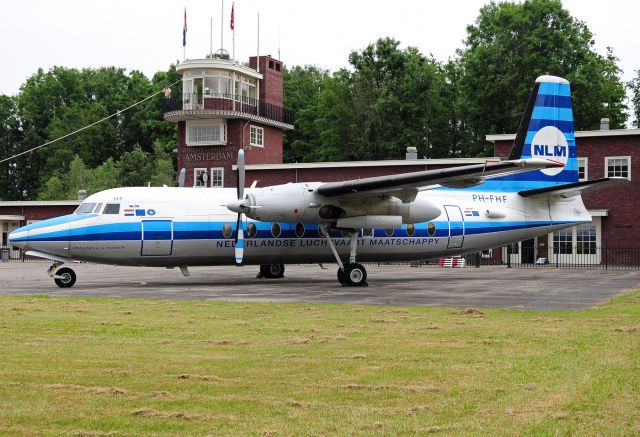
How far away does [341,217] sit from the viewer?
2362 cm

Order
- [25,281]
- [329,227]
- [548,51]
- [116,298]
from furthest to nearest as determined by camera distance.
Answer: [548,51]
[25,281]
[329,227]
[116,298]

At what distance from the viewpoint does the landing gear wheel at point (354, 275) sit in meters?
23.5

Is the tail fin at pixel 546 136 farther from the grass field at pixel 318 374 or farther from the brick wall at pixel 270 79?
the brick wall at pixel 270 79

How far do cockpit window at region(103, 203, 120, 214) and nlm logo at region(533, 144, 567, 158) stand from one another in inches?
572

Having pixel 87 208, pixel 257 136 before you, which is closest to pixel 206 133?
pixel 257 136

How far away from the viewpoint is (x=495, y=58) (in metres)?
62.4

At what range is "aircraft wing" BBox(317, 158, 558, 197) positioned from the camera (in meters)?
20.3

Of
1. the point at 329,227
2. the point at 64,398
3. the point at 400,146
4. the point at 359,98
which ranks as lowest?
the point at 64,398

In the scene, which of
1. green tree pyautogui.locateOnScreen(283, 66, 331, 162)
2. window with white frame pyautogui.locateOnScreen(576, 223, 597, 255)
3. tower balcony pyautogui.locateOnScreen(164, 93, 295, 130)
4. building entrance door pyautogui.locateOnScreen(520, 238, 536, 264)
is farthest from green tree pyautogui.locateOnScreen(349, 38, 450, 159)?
window with white frame pyautogui.locateOnScreen(576, 223, 597, 255)

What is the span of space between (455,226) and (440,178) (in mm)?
5145

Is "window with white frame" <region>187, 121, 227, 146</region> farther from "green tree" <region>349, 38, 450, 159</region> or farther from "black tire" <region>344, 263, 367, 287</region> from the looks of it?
"black tire" <region>344, 263, 367, 287</region>

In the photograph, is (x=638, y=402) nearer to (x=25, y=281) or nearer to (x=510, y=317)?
(x=510, y=317)

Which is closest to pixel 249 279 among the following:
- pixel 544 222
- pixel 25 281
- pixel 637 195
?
pixel 25 281

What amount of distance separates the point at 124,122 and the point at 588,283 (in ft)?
228
